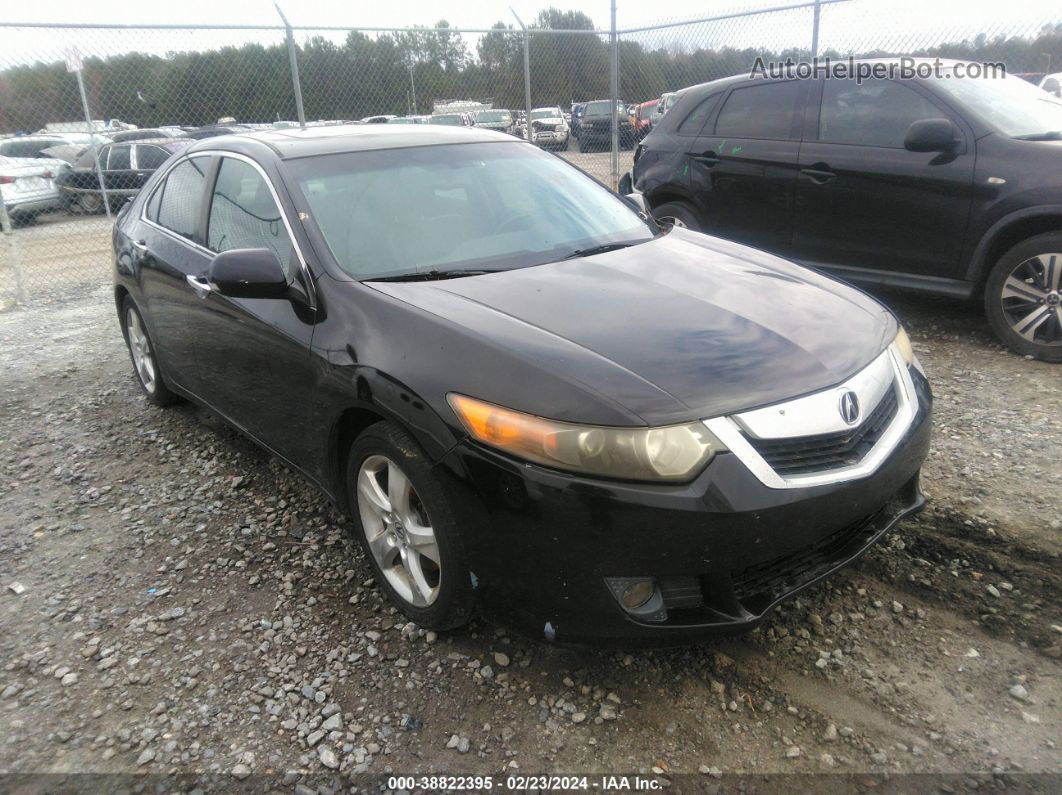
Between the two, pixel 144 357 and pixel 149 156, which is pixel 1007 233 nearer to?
pixel 144 357

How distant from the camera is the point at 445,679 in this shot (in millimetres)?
2500

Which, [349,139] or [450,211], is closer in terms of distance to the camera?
[450,211]

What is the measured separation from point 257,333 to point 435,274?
81 cm

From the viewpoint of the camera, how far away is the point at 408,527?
2.59 meters

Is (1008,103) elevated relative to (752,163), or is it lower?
elevated

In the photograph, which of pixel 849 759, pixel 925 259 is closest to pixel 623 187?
pixel 925 259

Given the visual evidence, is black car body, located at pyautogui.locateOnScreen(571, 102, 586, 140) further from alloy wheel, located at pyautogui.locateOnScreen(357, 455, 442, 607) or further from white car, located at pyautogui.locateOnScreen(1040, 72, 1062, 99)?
alloy wheel, located at pyautogui.locateOnScreen(357, 455, 442, 607)

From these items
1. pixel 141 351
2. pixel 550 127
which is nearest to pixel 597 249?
pixel 141 351

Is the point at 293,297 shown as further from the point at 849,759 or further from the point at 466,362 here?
the point at 849,759

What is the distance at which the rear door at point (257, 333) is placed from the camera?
2955 mm

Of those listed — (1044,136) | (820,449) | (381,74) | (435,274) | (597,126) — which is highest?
(381,74)

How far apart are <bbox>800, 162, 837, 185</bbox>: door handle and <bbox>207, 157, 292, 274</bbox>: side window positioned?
3.87 meters

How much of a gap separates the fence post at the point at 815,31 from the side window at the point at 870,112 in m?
3.78

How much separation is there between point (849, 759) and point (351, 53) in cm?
996
